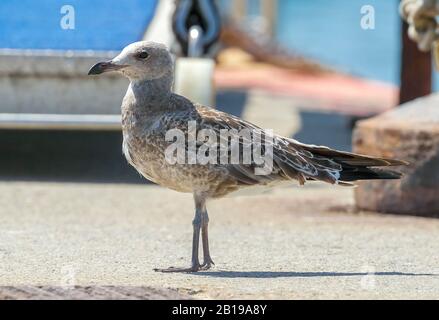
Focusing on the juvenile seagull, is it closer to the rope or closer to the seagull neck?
the seagull neck

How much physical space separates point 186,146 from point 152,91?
0.41m

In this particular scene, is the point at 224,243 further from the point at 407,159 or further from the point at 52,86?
the point at 52,86

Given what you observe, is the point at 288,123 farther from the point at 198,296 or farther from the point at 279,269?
the point at 198,296

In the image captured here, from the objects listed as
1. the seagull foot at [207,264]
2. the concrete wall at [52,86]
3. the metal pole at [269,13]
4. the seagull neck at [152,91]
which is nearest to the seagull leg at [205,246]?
the seagull foot at [207,264]

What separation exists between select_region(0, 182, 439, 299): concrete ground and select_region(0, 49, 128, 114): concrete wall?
730 millimetres

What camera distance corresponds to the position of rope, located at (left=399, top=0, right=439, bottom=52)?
30.1 feet

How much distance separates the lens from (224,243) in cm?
743

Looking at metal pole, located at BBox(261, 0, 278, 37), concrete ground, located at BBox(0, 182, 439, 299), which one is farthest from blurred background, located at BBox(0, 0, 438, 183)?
metal pole, located at BBox(261, 0, 278, 37)

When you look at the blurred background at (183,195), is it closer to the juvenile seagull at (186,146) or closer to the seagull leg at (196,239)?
the seagull leg at (196,239)

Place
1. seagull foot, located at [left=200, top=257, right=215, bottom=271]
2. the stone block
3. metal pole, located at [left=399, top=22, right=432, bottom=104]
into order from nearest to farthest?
seagull foot, located at [left=200, top=257, right=215, bottom=271] < the stone block < metal pole, located at [left=399, top=22, right=432, bottom=104]

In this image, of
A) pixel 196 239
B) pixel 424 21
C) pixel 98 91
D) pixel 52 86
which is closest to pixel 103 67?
pixel 196 239

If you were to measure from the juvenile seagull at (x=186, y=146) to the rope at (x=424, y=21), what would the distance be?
301cm

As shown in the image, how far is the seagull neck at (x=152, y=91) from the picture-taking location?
642 cm

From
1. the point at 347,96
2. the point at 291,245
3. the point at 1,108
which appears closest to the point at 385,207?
the point at 291,245
